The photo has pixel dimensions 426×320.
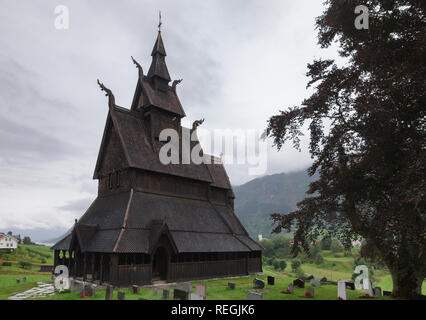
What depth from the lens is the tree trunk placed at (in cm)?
1618

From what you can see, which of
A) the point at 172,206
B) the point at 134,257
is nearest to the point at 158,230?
the point at 134,257

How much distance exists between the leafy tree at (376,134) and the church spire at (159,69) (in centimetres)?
2065

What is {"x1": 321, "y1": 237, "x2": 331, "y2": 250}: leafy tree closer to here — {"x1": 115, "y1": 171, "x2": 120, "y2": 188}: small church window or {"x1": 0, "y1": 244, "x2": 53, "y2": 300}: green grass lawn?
{"x1": 0, "y1": 244, "x2": 53, "y2": 300}: green grass lawn

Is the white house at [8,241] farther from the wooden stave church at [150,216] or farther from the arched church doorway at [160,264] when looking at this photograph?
the arched church doorway at [160,264]

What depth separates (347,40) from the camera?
20281mm

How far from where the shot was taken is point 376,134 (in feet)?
49.6

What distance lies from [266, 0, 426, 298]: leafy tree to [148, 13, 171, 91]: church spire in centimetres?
2065

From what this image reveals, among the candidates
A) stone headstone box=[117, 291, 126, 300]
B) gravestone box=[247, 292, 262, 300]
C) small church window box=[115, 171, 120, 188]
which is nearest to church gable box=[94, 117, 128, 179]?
small church window box=[115, 171, 120, 188]

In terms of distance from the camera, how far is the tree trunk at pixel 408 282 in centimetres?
1618

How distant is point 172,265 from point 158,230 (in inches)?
143

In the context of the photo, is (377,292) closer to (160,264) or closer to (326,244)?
(160,264)

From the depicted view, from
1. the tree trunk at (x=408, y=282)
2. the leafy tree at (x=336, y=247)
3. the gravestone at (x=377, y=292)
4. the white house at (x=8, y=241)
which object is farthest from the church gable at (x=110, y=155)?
the leafy tree at (x=336, y=247)

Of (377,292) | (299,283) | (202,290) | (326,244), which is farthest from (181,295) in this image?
(326,244)
